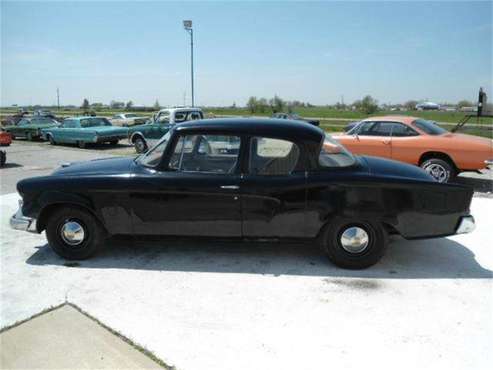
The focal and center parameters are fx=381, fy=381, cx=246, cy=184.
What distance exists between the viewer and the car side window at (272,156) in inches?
158

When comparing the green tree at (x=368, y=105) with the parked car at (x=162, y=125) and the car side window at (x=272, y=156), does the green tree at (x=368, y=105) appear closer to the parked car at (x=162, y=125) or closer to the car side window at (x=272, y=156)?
the parked car at (x=162, y=125)

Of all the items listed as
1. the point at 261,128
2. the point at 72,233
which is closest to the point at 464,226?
the point at 261,128

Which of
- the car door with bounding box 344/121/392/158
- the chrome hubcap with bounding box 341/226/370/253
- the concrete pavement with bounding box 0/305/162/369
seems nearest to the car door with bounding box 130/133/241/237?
the chrome hubcap with bounding box 341/226/370/253

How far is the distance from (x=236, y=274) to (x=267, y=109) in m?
63.0

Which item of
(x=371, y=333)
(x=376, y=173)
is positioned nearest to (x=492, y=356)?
(x=371, y=333)

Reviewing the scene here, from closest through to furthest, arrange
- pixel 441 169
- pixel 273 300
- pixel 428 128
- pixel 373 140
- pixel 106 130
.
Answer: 1. pixel 273 300
2. pixel 441 169
3. pixel 428 128
4. pixel 373 140
5. pixel 106 130

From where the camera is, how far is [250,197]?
3.96 m

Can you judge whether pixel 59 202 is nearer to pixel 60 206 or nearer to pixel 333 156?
pixel 60 206

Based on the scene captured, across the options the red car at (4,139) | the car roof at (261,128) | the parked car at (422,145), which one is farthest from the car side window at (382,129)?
the red car at (4,139)

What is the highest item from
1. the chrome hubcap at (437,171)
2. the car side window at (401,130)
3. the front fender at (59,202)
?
the car side window at (401,130)

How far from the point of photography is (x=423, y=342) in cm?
284

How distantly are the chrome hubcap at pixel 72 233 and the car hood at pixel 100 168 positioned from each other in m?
0.57

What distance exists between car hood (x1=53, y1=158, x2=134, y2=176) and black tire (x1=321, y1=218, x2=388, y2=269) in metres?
2.31

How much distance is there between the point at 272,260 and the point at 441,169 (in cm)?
585
